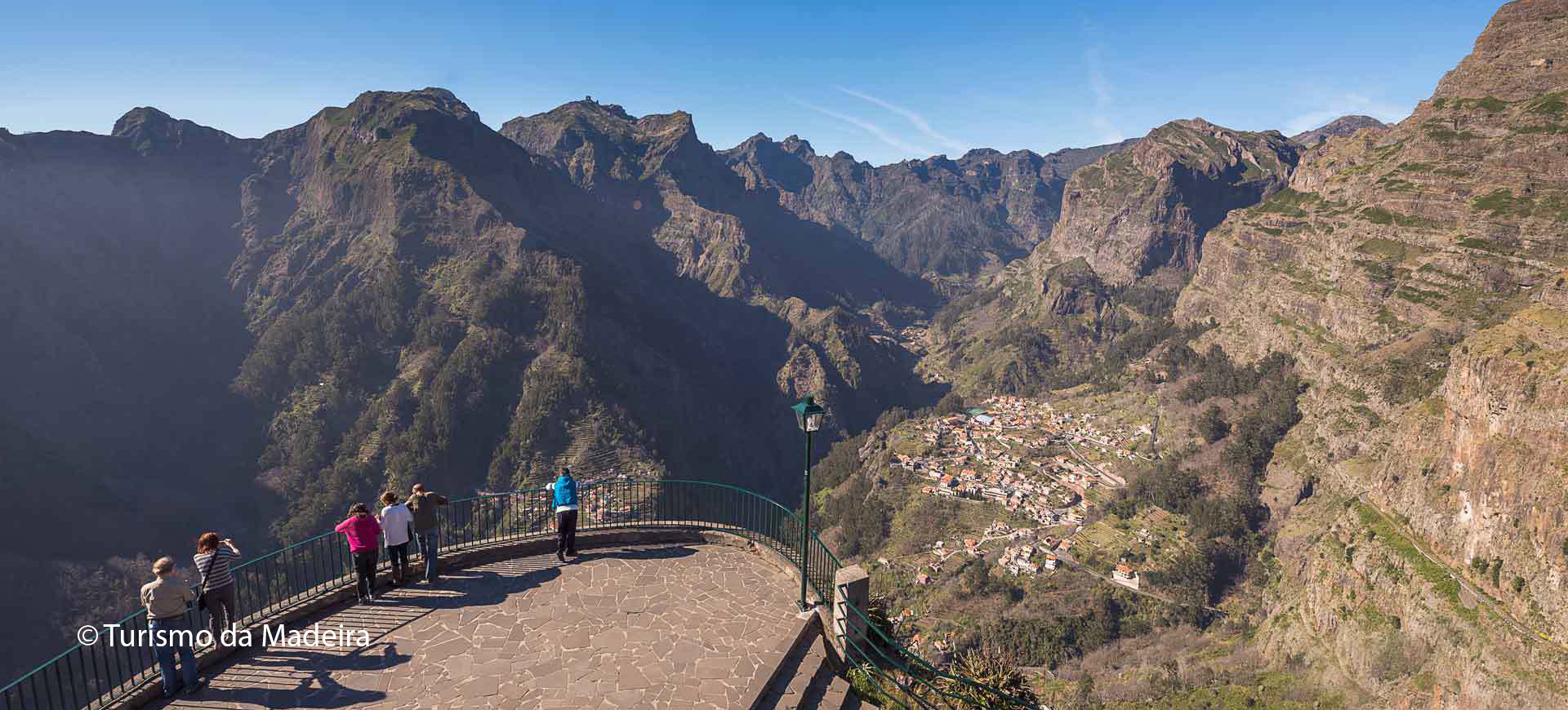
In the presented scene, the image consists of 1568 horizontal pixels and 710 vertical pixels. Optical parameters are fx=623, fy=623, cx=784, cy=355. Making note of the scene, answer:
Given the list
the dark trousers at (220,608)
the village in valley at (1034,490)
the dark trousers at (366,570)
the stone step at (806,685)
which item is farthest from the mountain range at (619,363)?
the dark trousers at (220,608)

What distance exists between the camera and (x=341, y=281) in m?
145

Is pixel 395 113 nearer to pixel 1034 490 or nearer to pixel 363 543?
pixel 1034 490

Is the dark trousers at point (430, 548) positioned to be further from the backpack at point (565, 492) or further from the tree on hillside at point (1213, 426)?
the tree on hillside at point (1213, 426)

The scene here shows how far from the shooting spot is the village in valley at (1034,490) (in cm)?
8300

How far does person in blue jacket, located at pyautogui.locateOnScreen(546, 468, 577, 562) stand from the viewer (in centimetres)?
1540

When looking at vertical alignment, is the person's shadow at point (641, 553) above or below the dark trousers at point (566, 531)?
below

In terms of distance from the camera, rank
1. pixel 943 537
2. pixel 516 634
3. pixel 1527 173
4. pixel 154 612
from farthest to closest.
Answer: pixel 943 537 < pixel 1527 173 < pixel 516 634 < pixel 154 612

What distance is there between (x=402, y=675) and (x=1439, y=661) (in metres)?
66.1

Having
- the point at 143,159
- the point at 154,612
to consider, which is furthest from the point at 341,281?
the point at 154,612

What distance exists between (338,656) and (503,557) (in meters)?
4.46

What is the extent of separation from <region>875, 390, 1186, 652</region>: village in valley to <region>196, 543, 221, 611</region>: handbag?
57.8 metres

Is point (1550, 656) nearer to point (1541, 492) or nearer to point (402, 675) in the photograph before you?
point (1541, 492)

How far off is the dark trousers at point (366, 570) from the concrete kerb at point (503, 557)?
410mm

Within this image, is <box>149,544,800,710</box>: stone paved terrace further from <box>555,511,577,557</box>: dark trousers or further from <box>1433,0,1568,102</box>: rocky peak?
<box>1433,0,1568,102</box>: rocky peak
